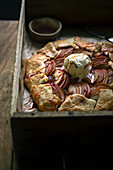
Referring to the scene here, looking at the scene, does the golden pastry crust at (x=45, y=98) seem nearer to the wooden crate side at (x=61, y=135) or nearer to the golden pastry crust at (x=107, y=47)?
the wooden crate side at (x=61, y=135)

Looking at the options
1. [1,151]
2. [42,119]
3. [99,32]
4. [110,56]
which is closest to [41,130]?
[42,119]

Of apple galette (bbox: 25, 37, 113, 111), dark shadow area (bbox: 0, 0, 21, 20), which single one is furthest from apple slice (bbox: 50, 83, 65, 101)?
dark shadow area (bbox: 0, 0, 21, 20)

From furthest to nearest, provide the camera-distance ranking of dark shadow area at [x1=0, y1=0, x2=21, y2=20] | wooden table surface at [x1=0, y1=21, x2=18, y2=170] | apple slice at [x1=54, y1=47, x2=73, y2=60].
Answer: dark shadow area at [x1=0, y1=0, x2=21, y2=20], apple slice at [x1=54, y1=47, x2=73, y2=60], wooden table surface at [x1=0, y1=21, x2=18, y2=170]

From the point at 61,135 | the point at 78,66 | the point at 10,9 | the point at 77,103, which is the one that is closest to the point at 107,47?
the point at 78,66

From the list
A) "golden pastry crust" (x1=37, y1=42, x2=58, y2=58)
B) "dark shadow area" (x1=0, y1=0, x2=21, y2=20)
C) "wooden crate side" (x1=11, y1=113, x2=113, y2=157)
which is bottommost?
"wooden crate side" (x1=11, y1=113, x2=113, y2=157)

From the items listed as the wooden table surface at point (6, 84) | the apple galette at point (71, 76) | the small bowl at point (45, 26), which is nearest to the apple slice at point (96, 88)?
the apple galette at point (71, 76)

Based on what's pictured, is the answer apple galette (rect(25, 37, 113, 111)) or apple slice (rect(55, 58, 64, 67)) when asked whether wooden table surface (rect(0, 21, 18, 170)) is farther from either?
apple slice (rect(55, 58, 64, 67))

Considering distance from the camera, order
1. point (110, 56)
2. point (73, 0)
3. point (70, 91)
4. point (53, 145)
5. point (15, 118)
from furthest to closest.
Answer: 1. point (73, 0)
2. point (110, 56)
3. point (70, 91)
4. point (53, 145)
5. point (15, 118)

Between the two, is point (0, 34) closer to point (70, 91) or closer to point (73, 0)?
point (73, 0)
